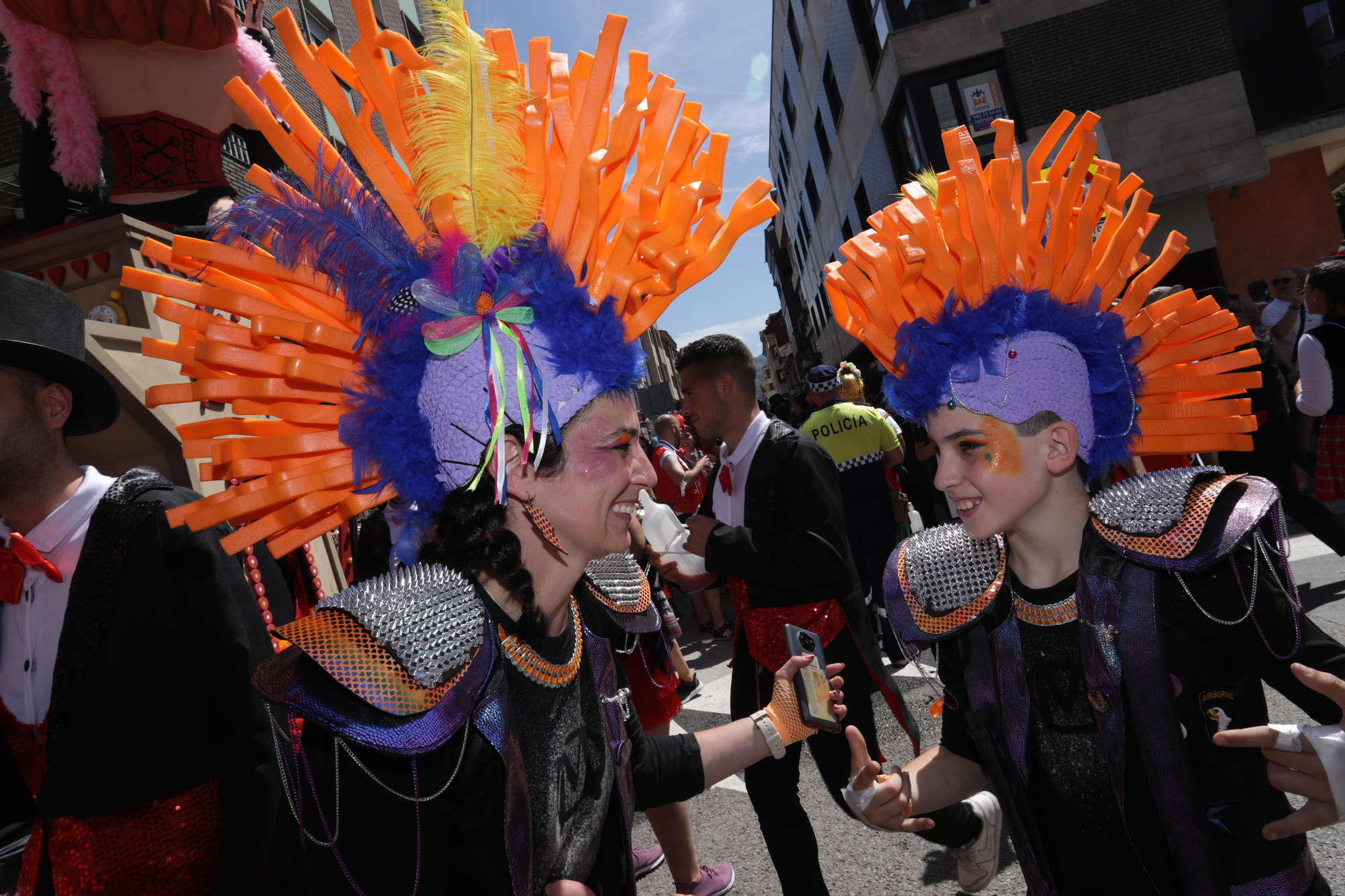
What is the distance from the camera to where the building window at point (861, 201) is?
21.4 metres

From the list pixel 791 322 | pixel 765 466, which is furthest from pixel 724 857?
pixel 791 322

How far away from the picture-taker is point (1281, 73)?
1494cm

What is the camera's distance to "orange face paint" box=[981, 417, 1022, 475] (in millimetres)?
1833

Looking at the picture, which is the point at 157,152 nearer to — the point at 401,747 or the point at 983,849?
the point at 401,747

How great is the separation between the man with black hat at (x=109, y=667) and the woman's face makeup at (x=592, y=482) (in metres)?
0.93

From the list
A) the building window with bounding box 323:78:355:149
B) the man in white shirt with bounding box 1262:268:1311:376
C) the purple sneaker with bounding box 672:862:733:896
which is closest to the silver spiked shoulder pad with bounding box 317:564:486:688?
the building window with bounding box 323:78:355:149

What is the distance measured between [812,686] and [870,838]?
2.05 meters

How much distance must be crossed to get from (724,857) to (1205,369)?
9.86ft

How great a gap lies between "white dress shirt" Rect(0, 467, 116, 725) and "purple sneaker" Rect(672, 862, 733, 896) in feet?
8.09

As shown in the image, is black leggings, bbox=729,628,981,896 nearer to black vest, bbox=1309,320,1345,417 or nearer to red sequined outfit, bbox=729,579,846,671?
red sequined outfit, bbox=729,579,846,671

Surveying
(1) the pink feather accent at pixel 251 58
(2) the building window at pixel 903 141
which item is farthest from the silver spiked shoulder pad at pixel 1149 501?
(2) the building window at pixel 903 141

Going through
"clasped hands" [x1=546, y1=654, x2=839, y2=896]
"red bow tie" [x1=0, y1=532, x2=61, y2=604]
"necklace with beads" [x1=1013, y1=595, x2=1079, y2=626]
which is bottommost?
"clasped hands" [x1=546, y1=654, x2=839, y2=896]

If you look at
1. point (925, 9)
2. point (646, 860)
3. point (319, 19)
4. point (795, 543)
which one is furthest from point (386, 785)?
point (925, 9)

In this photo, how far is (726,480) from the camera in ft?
11.8
